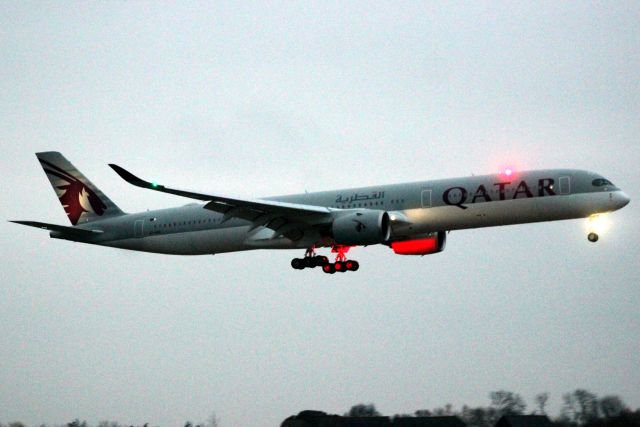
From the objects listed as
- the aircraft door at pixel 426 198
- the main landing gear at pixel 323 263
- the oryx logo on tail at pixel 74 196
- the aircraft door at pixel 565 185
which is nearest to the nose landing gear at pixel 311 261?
the main landing gear at pixel 323 263

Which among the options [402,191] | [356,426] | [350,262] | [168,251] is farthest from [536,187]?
[168,251]

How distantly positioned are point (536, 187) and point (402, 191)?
7.19 meters

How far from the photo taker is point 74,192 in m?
77.9

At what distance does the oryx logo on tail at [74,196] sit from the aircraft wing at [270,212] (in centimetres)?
1453

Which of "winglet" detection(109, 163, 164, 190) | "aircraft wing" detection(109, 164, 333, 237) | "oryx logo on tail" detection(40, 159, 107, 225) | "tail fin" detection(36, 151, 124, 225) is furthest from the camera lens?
"oryx logo on tail" detection(40, 159, 107, 225)

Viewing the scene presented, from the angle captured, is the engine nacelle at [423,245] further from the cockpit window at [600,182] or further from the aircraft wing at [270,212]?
the cockpit window at [600,182]

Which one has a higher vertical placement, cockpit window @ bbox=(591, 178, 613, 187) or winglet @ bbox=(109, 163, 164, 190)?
cockpit window @ bbox=(591, 178, 613, 187)

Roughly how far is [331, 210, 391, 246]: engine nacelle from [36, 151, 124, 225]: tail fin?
18.7m

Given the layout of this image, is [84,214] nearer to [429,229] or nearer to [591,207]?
[429,229]

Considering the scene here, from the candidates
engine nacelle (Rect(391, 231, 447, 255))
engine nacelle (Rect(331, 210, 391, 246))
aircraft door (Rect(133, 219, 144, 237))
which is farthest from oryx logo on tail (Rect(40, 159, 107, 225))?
engine nacelle (Rect(331, 210, 391, 246))

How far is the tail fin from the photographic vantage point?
76.6 m

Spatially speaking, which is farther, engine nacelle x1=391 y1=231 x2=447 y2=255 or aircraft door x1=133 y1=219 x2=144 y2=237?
aircraft door x1=133 y1=219 x2=144 y2=237

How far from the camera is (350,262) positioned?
6794cm

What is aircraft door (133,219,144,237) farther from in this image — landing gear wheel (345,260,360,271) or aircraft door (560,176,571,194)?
aircraft door (560,176,571,194)
